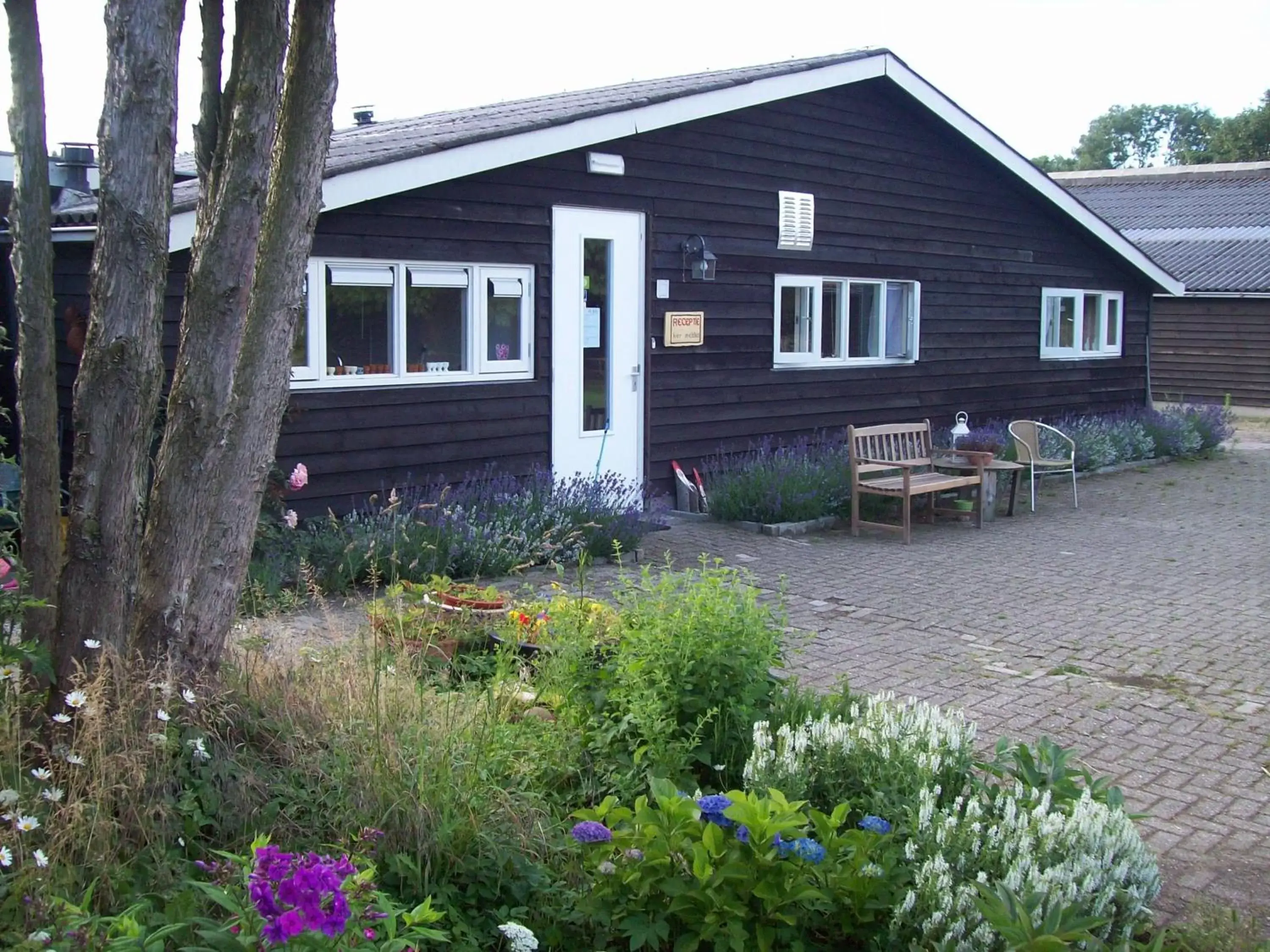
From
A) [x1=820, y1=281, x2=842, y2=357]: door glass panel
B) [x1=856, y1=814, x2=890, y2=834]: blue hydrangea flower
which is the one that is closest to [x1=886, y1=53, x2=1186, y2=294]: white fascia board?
[x1=820, y1=281, x2=842, y2=357]: door glass panel

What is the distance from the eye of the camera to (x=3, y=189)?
35.4ft

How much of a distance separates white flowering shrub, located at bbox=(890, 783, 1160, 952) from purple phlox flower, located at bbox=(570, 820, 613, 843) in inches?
31.7

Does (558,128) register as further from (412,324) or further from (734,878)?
(734,878)

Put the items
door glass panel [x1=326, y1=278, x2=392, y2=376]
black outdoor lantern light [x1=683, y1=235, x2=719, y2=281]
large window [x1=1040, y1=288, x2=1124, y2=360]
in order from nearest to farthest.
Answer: door glass panel [x1=326, y1=278, x2=392, y2=376] → black outdoor lantern light [x1=683, y1=235, x2=719, y2=281] → large window [x1=1040, y1=288, x2=1124, y2=360]

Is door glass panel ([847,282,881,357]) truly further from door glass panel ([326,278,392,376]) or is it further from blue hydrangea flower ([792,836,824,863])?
blue hydrangea flower ([792,836,824,863])

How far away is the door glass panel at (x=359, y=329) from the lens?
9953mm

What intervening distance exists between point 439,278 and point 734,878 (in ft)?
25.8

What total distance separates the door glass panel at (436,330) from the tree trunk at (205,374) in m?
6.13

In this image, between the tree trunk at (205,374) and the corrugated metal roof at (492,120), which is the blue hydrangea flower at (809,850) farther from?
the corrugated metal roof at (492,120)

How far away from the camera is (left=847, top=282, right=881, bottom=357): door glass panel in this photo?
592 inches

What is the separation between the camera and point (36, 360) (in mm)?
4246

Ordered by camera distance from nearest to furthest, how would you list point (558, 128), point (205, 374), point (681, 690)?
point (205, 374), point (681, 690), point (558, 128)

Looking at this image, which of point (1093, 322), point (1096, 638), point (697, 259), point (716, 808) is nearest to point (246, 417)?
point (716, 808)

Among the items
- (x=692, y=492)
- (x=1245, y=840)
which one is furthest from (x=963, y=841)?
(x=692, y=492)
